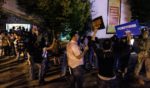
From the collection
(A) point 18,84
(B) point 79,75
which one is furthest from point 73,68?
(A) point 18,84

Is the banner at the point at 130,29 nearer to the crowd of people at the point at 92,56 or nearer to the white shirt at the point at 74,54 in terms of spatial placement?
the crowd of people at the point at 92,56

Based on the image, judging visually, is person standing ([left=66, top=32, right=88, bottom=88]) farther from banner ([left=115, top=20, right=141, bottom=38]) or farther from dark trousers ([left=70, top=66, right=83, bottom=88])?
banner ([left=115, top=20, right=141, bottom=38])

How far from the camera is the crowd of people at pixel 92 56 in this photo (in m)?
7.87

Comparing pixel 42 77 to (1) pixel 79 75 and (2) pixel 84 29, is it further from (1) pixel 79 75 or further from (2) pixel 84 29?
(2) pixel 84 29

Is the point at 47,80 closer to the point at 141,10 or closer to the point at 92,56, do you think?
→ the point at 92,56

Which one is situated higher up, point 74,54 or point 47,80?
point 74,54

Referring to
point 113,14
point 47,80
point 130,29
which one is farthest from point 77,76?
point 113,14

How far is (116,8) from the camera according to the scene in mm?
21656

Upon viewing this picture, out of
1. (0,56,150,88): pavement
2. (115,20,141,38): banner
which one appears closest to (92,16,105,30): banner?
(115,20,141,38): banner

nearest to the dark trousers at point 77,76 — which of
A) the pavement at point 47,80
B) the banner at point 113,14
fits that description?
the pavement at point 47,80

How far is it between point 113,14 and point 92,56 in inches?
271

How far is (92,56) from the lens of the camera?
15.2 meters

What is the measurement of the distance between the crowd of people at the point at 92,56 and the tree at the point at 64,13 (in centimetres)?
198

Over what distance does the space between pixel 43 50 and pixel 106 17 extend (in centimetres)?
1006
